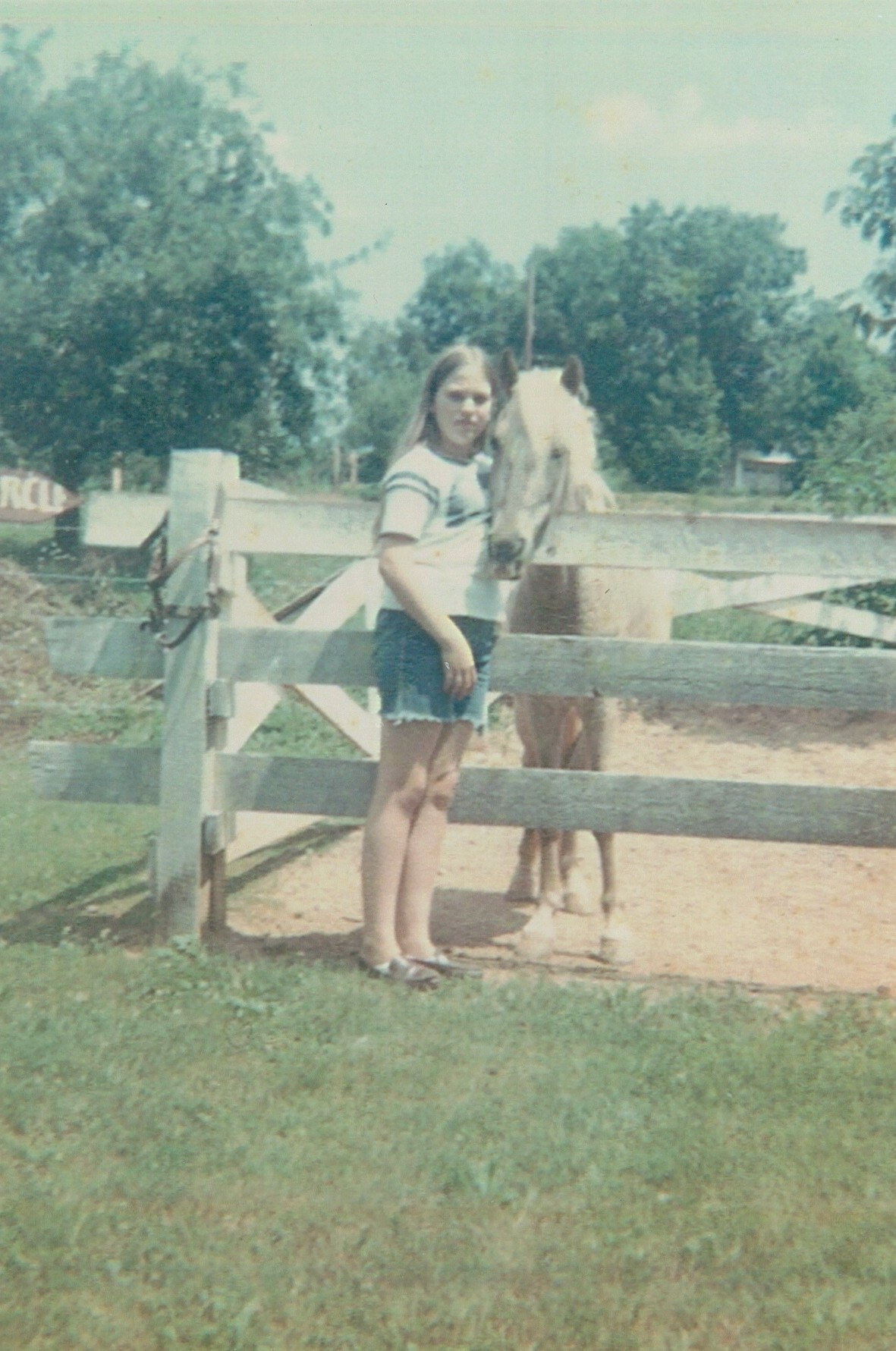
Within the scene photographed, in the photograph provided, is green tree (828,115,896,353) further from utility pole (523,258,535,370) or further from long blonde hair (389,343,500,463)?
long blonde hair (389,343,500,463)

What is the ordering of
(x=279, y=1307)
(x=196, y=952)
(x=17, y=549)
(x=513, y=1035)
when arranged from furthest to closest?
(x=17, y=549) → (x=196, y=952) → (x=513, y=1035) → (x=279, y=1307)

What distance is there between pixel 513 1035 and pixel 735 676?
140 centimetres

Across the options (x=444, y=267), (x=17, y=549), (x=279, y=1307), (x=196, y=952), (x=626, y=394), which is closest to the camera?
(x=279, y=1307)

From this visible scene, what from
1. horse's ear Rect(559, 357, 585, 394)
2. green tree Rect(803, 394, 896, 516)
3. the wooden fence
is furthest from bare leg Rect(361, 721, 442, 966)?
green tree Rect(803, 394, 896, 516)

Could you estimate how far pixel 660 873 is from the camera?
6613 millimetres

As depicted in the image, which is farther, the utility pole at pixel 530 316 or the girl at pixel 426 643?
the utility pole at pixel 530 316

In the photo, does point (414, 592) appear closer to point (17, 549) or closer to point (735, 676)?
point (735, 676)

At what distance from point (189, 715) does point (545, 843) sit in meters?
1.48

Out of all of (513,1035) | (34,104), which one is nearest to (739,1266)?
(513,1035)

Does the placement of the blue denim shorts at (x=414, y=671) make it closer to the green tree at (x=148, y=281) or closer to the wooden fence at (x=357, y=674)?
the wooden fence at (x=357, y=674)

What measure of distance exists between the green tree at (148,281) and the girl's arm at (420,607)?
1975cm

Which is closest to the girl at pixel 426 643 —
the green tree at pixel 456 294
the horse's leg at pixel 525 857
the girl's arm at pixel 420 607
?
→ the girl's arm at pixel 420 607

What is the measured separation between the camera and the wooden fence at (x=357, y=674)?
15.4 feet

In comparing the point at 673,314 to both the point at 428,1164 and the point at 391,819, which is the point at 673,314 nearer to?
the point at 391,819
